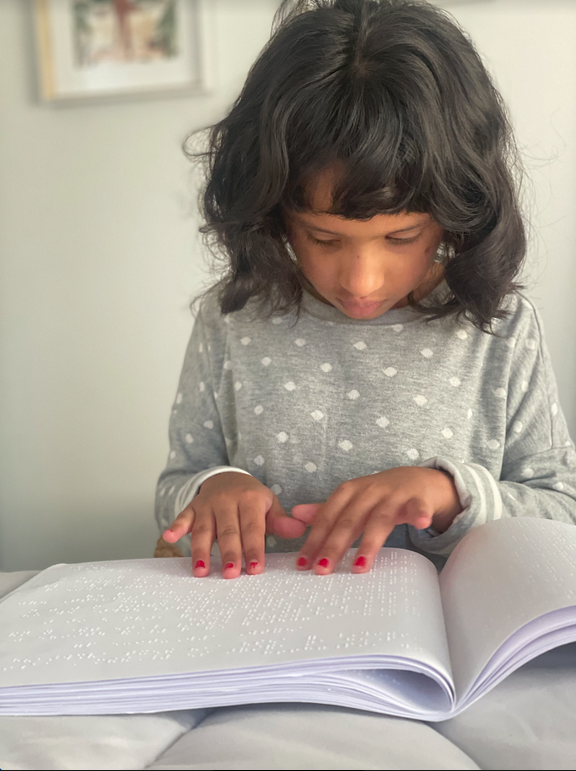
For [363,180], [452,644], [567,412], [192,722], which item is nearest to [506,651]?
[452,644]

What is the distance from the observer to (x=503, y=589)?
1.45 feet

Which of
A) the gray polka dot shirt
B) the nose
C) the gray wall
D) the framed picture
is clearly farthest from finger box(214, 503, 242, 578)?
the framed picture

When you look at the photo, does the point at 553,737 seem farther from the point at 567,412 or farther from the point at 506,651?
the point at 567,412

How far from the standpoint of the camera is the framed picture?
129cm

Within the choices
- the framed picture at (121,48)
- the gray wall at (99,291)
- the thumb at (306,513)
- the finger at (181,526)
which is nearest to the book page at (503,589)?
the thumb at (306,513)

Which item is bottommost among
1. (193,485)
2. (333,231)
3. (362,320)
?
(193,485)

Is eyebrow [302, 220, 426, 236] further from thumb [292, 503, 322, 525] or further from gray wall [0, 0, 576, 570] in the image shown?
gray wall [0, 0, 576, 570]

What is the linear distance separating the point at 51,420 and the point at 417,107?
118cm

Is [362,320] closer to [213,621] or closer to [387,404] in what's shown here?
[387,404]

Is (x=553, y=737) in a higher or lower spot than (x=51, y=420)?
higher

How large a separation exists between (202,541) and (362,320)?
13.6 inches

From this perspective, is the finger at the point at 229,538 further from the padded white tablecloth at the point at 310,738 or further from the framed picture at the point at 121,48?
the framed picture at the point at 121,48

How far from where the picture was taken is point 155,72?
1317 mm

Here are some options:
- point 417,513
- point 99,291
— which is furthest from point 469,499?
point 99,291
